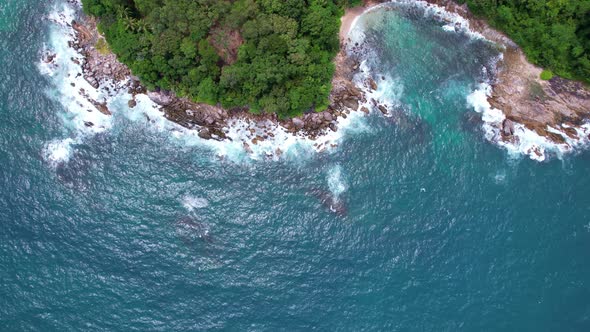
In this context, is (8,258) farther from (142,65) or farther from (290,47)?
(290,47)

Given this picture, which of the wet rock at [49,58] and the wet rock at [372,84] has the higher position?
the wet rock at [49,58]

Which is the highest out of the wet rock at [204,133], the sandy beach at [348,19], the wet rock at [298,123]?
the sandy beach at [348,19]

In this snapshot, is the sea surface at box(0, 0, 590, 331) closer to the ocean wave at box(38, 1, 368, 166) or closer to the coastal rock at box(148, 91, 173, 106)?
the ocean wave at box(38, 1, 368, 166)

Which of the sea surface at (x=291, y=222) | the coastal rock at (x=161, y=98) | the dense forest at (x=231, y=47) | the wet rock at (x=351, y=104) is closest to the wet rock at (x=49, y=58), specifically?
the sea surface at (x=291, y=222)

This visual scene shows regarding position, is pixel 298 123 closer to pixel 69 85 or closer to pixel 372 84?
pixel 372 84

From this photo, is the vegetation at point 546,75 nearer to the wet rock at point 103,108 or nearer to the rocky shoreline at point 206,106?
the rocky shoreline at point 206,106

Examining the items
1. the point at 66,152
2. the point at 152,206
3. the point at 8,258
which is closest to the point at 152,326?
the point at 152,206

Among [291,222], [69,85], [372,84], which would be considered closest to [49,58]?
[69,85]
